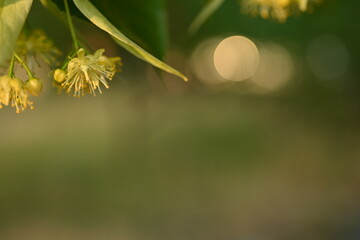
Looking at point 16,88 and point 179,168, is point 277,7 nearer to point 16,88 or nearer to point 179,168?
point 16,88

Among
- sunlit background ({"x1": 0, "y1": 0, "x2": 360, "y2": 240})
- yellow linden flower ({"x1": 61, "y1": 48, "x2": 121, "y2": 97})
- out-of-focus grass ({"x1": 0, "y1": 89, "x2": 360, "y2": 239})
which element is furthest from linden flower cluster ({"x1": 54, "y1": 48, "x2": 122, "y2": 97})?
out-of-focus grass ({"x1": 0, "y1": 89, "x2": 360, "y2": 239})

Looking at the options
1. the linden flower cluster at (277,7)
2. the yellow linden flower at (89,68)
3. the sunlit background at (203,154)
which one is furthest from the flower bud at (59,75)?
the sunlit background at (203,154)

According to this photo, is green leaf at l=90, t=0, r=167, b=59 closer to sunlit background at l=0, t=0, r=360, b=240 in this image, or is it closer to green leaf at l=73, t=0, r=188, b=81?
green leaf at l=73, t=0, r=188, b=81

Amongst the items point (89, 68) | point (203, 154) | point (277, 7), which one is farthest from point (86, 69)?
point (203, 154)

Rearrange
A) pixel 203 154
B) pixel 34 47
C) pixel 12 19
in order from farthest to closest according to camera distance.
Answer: pixel 203 154, pixel 34 47, pixel 12 19

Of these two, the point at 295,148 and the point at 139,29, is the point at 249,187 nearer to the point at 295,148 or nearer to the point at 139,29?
the point at 295,148
